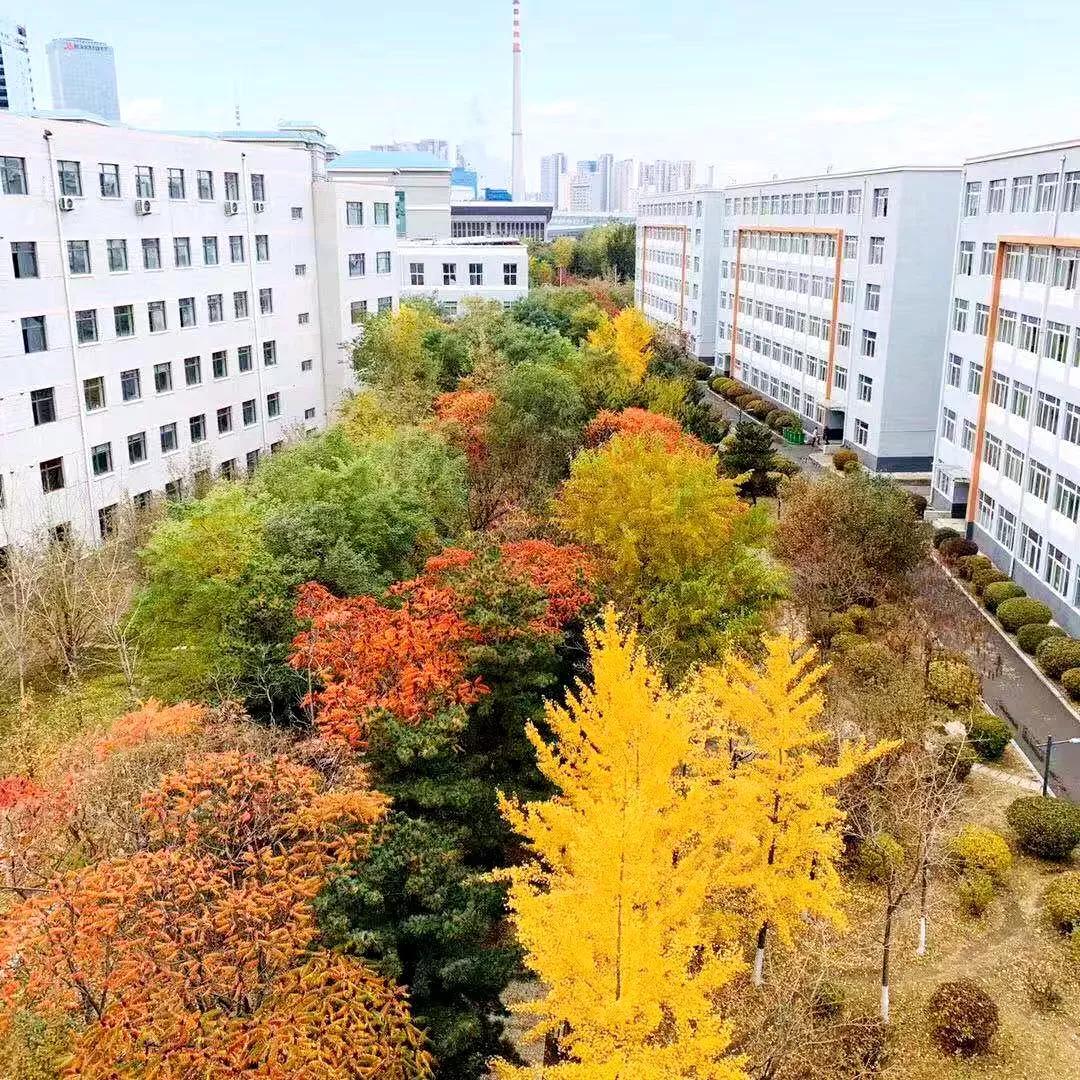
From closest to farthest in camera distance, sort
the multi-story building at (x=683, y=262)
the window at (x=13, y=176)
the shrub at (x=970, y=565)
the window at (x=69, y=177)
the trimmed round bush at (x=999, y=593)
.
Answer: the window at (x=13, y=176), the trimmed round bush at (x=999, y=593), the window at (x=69, y=177), the shrub at (x=970, y=565), the multi-story building at (x=683, y=262)

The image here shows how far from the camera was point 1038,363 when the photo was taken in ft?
89.8

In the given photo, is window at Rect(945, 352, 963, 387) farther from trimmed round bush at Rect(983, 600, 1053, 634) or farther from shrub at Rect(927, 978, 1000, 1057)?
shrub at Rect(927, 978, 1000, 1057)

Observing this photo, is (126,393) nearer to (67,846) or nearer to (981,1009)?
(67,846)

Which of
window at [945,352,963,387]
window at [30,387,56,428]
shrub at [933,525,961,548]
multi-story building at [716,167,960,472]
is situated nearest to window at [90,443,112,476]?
window at [30,387,56,428]

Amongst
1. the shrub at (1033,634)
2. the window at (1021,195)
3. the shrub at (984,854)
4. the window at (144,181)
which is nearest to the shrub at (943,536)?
the shrub at (1033,634)

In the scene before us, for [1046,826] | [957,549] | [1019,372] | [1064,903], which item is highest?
[1019,372]

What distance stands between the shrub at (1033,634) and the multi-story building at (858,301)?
16.9 m

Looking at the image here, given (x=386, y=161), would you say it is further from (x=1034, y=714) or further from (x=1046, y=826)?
Answer: (x=1046, y=826)

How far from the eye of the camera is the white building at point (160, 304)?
1087 inches

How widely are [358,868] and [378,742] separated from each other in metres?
2.71

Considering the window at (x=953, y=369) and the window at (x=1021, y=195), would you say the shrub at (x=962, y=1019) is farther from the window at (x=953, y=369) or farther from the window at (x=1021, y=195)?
the window at (x=953, y=369)

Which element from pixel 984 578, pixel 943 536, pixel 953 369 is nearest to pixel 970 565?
pixel 984 578

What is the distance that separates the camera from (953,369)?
34125 mm

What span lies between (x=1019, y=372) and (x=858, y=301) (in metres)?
14.6
